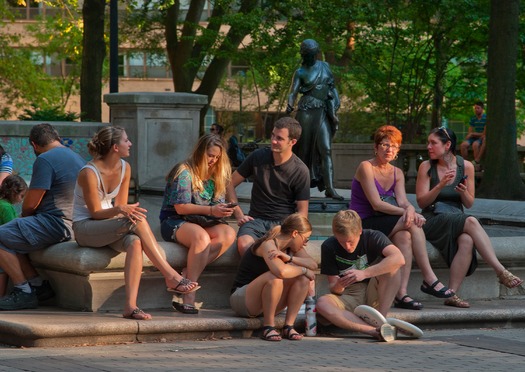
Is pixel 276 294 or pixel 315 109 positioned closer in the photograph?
pixel 276 294

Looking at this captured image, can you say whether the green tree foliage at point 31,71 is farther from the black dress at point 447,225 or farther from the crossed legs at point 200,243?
the crossed legs at point 200,243

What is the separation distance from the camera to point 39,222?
9.66m

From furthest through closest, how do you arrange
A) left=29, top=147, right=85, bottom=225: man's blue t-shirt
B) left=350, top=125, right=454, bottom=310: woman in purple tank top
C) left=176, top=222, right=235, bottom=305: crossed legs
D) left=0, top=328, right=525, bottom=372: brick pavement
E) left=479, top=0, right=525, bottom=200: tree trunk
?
left=479, top=0, right=525, bottom=200: tree trunk → left=350, top=125, right=454, bottom=310: woman in purple tank top → left=29, top=147, right=85, bottom=225: man's blue t-shirt → left=176, top=222, right=235, bottom=305: crossed legs → left=0, top=328, right=525, bottom=372: brick pavement

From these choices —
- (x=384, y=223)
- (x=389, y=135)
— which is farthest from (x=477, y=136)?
(x=384, y=223)

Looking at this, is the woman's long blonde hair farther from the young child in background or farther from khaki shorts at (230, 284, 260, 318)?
the young child in background

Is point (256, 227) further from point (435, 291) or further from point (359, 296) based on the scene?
point (435, 291)

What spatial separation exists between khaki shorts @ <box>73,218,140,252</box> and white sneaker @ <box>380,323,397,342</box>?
1.95 meters

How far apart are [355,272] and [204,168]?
1.55 metres

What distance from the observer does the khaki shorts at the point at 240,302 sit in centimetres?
923

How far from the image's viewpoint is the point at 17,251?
9672 millimetres

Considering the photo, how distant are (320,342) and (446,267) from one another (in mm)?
2051

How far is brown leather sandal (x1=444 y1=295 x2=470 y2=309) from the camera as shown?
1013 centimetres

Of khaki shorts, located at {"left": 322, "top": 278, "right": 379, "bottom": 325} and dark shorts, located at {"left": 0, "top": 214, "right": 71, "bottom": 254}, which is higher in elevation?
dark shorts, located at {"left": 0, "top": 214, "right": 71, "bottom": 254}

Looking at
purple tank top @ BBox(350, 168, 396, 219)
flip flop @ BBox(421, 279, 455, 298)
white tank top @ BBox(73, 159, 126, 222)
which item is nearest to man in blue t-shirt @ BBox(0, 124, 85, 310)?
white tank top @ BBox(73, 159, 126, 222)
